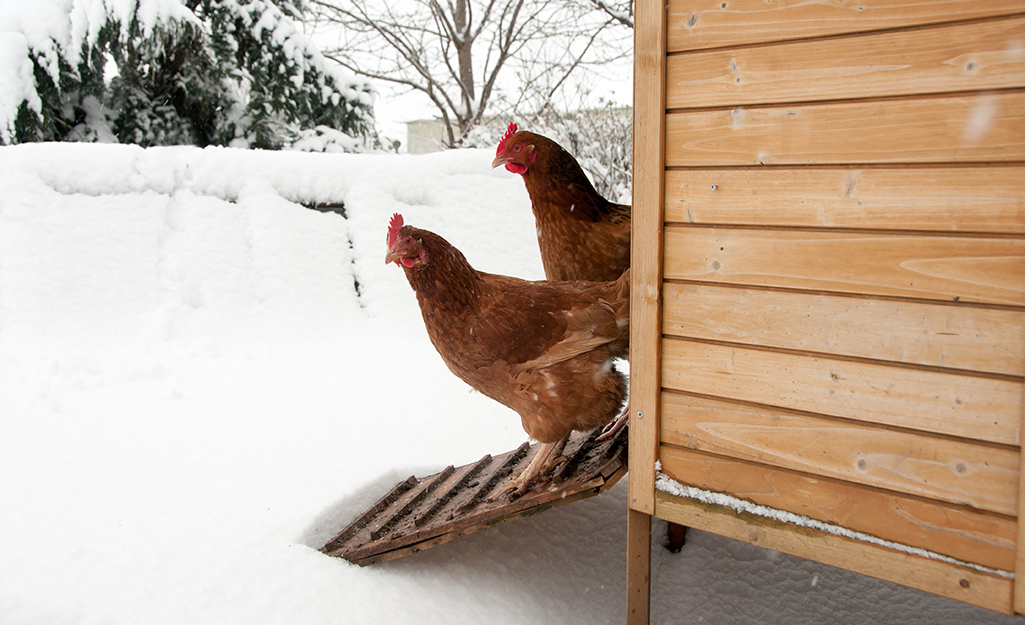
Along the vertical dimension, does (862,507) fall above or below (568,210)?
below

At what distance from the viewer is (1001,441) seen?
3.95 feet

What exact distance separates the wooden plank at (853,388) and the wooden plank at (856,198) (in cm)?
31

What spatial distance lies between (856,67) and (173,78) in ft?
20.0

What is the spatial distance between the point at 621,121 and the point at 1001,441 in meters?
5.51

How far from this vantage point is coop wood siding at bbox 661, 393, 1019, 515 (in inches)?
48.4

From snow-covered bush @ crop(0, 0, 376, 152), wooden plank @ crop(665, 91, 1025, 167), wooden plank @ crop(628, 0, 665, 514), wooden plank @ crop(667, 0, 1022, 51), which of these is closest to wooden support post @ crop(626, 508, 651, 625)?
wooden plank @ crop(628, 0, 665, 514)

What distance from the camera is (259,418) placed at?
9.63 ft

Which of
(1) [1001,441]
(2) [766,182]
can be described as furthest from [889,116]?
(1) [1001,441]

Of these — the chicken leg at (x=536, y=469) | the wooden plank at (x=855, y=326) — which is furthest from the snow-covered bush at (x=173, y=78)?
the wooden plank at (x=855, y=326)

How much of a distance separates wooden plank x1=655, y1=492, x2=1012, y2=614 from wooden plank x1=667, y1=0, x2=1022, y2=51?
3.62 feet

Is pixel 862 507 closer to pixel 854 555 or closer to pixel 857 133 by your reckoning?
pixel 854 555

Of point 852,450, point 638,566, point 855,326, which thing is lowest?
point 638,566

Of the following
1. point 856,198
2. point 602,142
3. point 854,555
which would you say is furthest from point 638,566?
point 602,142

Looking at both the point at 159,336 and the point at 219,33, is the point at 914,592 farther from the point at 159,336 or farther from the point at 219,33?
the point at 219,33
